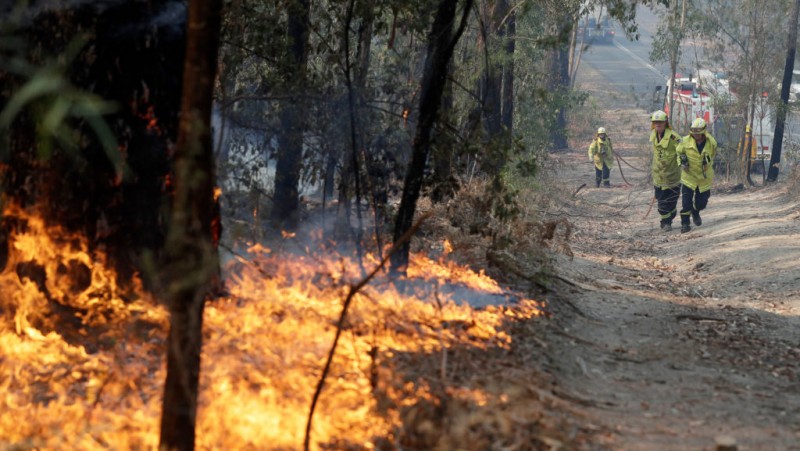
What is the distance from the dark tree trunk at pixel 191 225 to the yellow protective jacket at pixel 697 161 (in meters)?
12.8

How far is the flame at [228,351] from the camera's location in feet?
14.6

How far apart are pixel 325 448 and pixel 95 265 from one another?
2294 mm

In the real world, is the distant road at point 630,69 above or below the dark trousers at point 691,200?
above

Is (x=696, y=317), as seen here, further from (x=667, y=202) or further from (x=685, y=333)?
(x=667, y=202)

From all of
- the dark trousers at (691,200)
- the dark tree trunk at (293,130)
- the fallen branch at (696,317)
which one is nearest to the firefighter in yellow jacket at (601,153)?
the dark trousers at (691,200)

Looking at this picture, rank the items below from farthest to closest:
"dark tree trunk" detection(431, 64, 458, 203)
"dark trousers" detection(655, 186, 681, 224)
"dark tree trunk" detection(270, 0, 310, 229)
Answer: "dark trousers" detection(655, 186, 681, 224)
"dark tree trunk" detection(270, 0, 310, 229)
"dark tree trunk" detection(431, 64, 458, 203)

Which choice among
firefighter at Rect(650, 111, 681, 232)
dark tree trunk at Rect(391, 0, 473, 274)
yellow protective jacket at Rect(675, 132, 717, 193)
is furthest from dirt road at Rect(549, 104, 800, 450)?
dark tree trunk at Rect(391, 0, 473, 274)

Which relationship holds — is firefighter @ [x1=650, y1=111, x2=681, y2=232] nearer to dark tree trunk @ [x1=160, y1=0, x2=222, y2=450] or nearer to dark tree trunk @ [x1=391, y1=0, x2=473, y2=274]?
dark tree trunk @ [x1=391, y1=0, x2=473, y2=274]

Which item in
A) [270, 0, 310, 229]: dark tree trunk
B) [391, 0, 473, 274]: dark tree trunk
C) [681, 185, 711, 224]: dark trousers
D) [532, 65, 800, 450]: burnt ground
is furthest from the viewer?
[681, 185, 711, 224]: dark trousers

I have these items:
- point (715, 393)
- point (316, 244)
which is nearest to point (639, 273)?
point (316, 244)

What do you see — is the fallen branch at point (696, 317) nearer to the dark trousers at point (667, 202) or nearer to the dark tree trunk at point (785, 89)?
the dark trousers at point (667, 202)

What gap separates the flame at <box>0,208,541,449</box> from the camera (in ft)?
14.6

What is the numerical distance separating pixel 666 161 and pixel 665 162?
3cm

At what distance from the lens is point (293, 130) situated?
30.1ft
